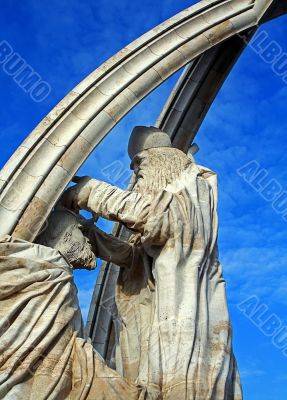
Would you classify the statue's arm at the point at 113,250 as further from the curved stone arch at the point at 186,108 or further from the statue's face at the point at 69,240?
the curved stone arch at the point at 186,108

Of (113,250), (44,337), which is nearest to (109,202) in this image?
(113,250)

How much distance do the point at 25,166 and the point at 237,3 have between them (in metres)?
3.31

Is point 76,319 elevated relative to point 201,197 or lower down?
lower down

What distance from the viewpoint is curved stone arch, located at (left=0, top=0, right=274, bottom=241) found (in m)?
6.11

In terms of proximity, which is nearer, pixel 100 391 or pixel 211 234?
pixel 100 391

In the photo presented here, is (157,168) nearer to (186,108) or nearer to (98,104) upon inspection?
(98,104)

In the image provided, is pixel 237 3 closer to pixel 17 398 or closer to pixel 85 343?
pixel 85 343

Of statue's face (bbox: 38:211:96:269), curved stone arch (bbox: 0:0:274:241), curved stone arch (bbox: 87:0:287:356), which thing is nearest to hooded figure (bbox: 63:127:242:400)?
statue's face (bbox: 38:211:96:269)

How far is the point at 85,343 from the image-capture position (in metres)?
5.55

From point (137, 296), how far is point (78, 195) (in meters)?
1.16

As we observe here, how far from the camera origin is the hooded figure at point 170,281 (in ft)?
18.6

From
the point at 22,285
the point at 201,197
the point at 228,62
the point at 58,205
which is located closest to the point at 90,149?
the point at 58,205

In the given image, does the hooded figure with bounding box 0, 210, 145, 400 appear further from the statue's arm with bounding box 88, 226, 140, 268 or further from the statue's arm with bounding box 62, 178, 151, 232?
the statue's arm with bounding box 88, 226, 140, 268

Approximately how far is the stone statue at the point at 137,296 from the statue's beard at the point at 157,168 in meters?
0.01
